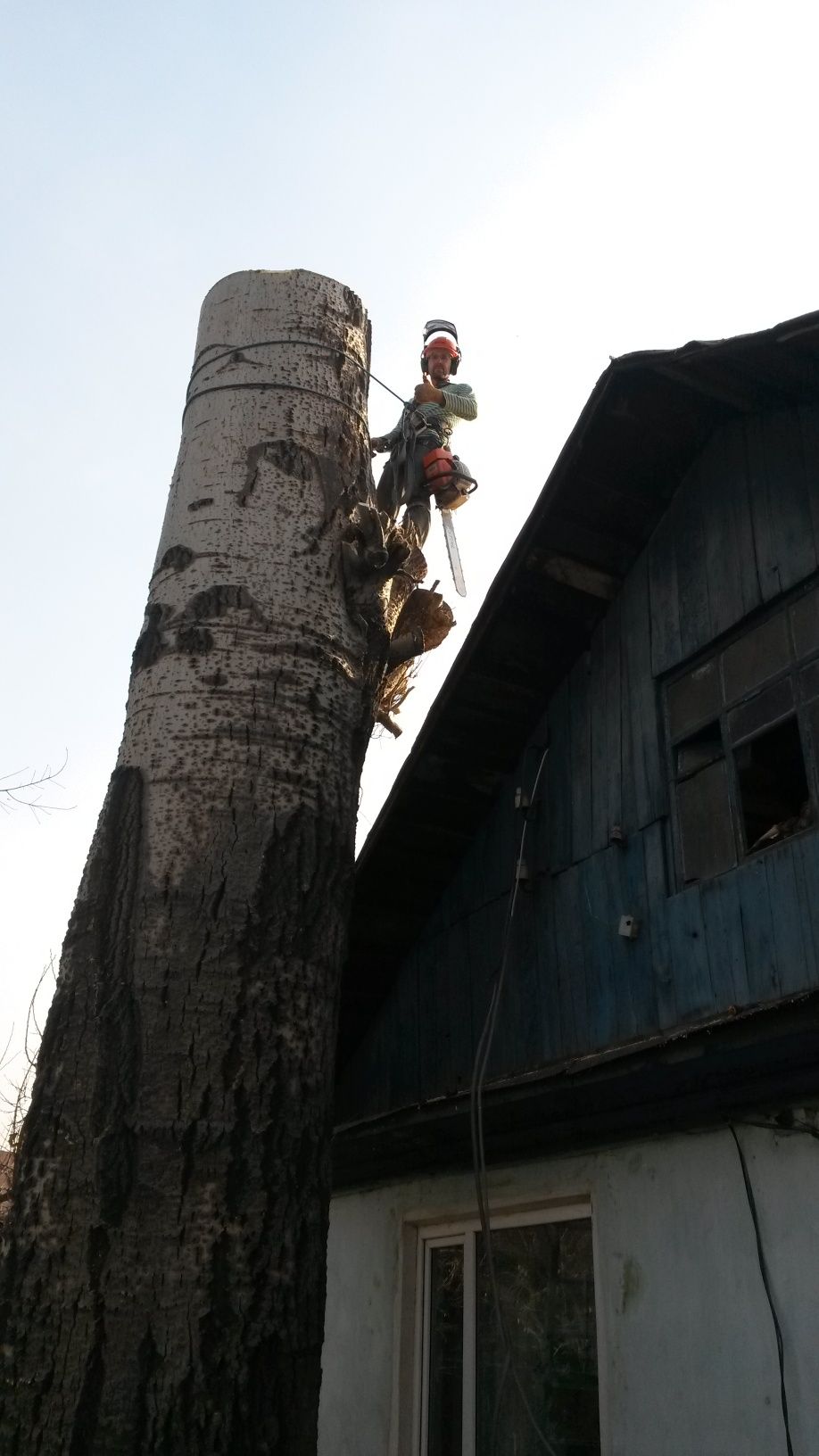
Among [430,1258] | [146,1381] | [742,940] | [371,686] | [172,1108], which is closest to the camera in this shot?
[146,1381]

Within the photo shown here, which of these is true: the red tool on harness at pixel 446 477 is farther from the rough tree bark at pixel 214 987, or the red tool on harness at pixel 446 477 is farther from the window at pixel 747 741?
the rough tree bark at pixel 214 987

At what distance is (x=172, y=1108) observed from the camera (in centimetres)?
217

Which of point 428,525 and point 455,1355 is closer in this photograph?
point 455,1355

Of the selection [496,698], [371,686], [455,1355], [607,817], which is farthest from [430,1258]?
[371,686]

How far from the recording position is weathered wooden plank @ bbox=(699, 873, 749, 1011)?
13.1 ft

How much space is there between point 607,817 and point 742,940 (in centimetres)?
105

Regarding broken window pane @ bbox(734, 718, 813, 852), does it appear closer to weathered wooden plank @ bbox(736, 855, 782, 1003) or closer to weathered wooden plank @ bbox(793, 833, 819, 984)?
weathered wooden plank @ bbox(736, 855, 782, 1003)

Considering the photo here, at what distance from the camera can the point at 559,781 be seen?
5414 millimetres

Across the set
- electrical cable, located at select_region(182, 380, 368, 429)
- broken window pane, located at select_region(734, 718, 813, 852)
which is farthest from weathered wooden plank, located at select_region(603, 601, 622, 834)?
electrical cable, located at select_region(182, 380, 368, 429)

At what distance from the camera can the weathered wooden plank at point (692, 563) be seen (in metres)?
4.88

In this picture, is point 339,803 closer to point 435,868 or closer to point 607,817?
point 607,817

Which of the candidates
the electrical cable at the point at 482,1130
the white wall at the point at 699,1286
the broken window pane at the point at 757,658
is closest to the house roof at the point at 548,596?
the electrical cable at the point at 482,1130

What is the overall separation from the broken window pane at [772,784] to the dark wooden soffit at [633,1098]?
2.83ft

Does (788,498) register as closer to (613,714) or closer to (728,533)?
(728,533)
